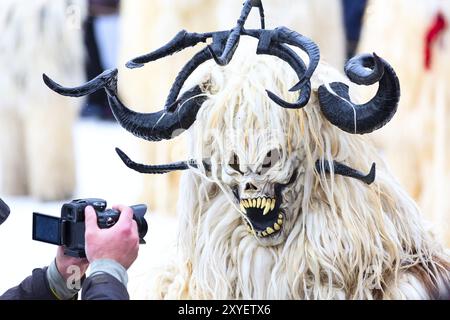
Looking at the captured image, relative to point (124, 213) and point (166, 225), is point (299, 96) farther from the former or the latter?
point (166, 225)

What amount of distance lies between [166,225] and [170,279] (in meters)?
1.03

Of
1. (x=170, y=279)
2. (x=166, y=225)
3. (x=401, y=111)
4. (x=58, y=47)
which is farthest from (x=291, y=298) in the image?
(x=58, y=47)

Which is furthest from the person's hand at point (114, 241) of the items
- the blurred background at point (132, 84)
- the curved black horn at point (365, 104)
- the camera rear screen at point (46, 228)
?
the blurred background at point (132, 84)

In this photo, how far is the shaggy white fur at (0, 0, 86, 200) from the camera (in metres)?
4.02

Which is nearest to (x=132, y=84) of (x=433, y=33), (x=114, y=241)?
(x=433, y=33)

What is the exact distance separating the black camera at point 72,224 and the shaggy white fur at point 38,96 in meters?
2.13

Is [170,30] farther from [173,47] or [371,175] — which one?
[371,175]

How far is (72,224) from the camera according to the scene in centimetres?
189

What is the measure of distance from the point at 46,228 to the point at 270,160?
452 mm

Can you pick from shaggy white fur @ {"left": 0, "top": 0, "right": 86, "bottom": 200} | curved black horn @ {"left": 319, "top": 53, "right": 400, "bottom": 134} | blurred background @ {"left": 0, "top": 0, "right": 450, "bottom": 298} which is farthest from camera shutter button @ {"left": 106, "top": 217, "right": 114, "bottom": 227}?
shaggy white fur @ {"left": 0, "top": 0, "right": 86, "bottom": 200}

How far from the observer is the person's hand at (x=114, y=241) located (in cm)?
178

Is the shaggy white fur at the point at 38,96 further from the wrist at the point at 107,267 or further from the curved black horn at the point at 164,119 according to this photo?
the wrist at the point at 107,267

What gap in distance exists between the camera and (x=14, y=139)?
4.34 m

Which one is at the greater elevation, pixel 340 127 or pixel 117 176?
pixel 340 127
